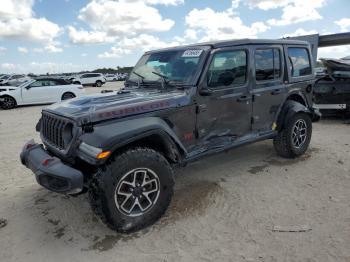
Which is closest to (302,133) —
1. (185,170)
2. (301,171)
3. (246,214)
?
(301,171)

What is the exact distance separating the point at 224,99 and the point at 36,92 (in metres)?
13.2

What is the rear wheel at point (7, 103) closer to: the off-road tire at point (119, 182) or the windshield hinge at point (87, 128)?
the windshield hinge at point (87, 128)

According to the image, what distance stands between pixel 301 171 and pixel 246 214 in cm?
181

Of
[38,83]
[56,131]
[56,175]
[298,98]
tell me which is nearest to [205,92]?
[56,131]

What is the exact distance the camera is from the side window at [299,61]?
217 inches

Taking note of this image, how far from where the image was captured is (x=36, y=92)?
15430mm

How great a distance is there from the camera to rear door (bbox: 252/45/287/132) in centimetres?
489

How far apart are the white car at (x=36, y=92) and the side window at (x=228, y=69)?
12.5 m

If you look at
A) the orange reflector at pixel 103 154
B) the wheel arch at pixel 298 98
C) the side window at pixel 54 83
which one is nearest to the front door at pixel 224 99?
the wheel arch at pixel 298 98

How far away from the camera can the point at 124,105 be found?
141 inches

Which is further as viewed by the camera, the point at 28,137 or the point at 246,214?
the point at 28,137

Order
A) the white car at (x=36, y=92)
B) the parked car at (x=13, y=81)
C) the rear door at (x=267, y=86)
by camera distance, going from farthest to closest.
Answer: the parked car at (x=13, y=81), the white car at (x=36, y=92), the rear door at (x=267, y=86)

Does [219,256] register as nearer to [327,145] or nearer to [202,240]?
[202,240]

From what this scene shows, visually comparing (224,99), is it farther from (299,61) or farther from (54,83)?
(54,83)
